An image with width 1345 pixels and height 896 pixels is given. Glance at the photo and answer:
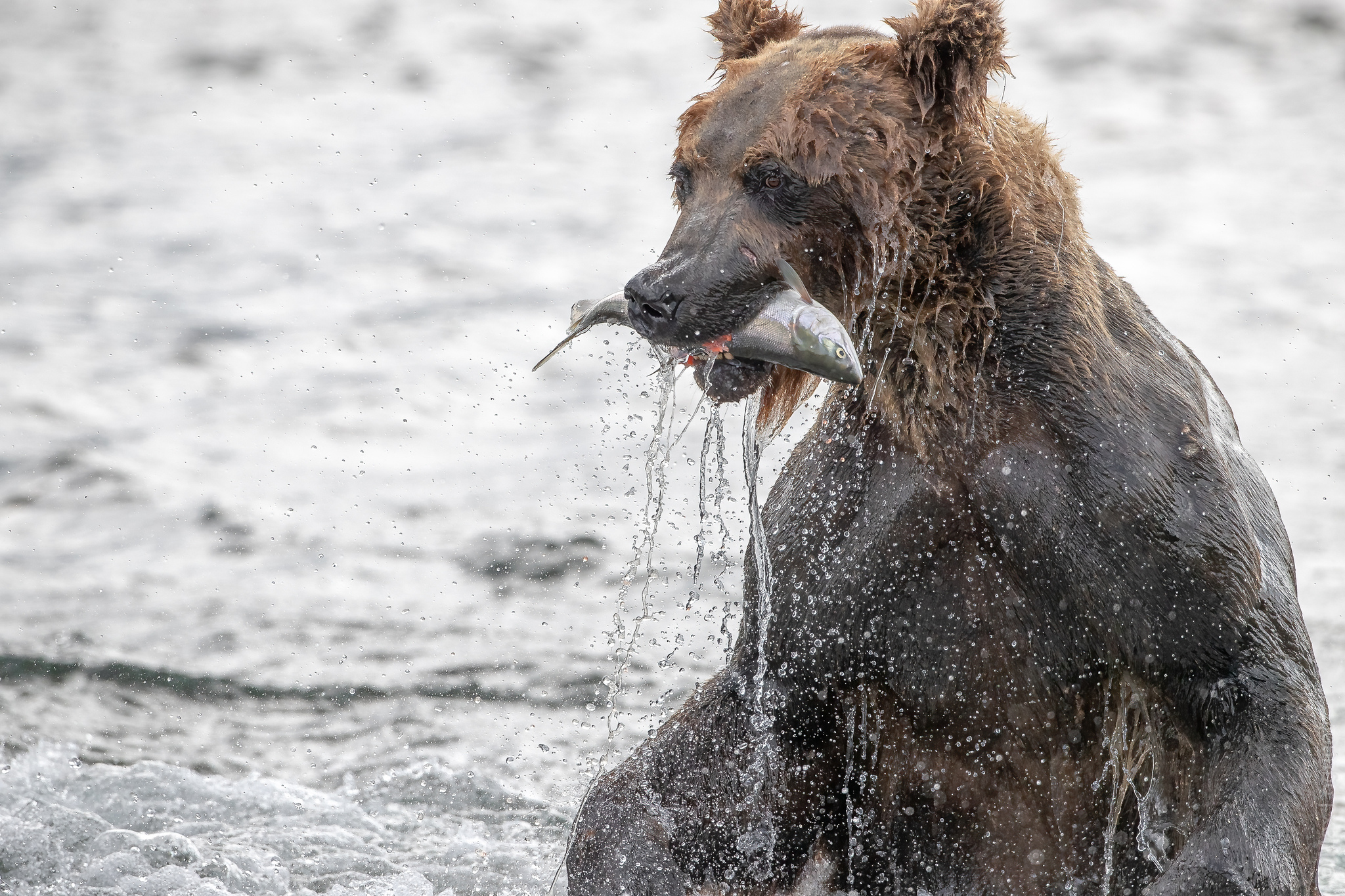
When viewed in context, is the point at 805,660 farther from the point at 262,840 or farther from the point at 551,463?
the point at 551,463

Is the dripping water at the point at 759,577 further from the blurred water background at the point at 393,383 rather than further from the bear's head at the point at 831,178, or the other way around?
the blurred water background at the point at 393,383

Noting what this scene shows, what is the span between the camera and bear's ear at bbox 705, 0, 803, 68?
A: 14.8ft

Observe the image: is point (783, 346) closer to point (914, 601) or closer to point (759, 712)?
point (914, 601)

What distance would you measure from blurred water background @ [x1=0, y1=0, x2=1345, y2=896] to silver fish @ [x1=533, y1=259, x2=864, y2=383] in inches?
100

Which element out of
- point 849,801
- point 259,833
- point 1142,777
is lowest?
point 259,833

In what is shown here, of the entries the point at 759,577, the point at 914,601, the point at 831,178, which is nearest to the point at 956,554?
the point at 914,601

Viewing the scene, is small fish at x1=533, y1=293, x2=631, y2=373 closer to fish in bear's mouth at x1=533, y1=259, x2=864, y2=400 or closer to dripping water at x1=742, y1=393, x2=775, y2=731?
fish in bear's mouth at x1=533, y1=259, x2=864, y2=400

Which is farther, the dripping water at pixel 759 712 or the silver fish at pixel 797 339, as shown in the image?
the dripping water at pixel 759 712

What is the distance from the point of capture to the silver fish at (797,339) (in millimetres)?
3914

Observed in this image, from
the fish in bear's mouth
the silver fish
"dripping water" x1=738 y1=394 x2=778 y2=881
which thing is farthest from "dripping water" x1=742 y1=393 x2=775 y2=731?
the silver fish

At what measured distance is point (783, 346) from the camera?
3.96m

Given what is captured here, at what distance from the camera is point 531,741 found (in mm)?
7008

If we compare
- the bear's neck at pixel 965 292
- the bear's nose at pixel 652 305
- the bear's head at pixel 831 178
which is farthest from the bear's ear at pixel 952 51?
the bear's nose at pixel 652 305

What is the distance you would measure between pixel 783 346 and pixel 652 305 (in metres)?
0.30
